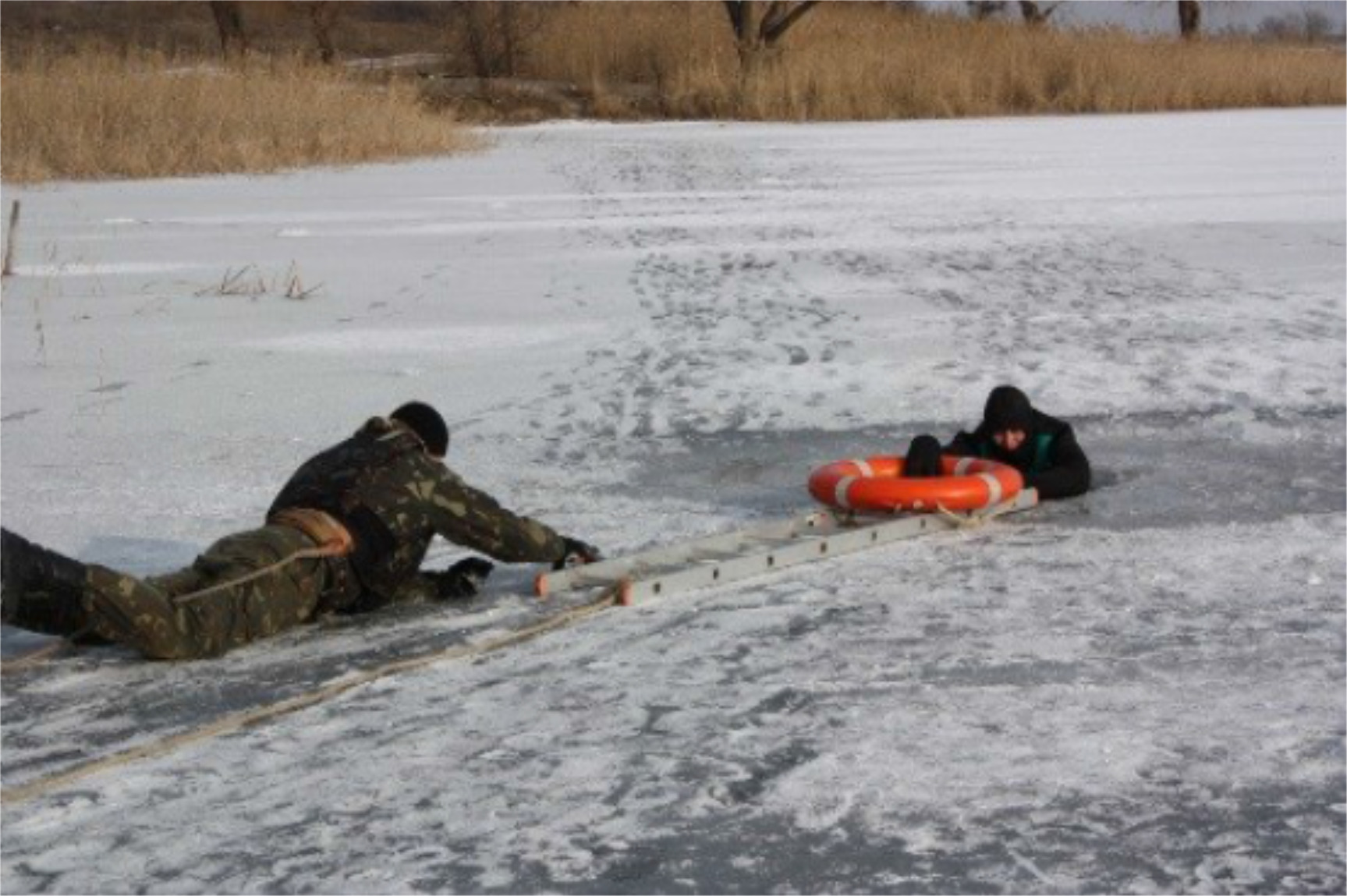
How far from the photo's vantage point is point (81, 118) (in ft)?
65.8

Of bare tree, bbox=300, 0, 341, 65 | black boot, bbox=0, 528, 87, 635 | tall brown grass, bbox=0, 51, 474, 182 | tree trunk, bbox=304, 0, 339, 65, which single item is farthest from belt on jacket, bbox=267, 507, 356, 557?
tree trunk, bbox=304, 0, 339, 65

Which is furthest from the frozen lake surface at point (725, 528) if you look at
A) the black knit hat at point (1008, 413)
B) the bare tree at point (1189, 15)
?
the bare tree at point (1189, 15)

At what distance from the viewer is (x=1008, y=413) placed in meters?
7.57

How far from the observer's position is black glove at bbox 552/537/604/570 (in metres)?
6.41

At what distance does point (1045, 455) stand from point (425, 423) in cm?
248

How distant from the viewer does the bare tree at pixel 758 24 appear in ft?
104

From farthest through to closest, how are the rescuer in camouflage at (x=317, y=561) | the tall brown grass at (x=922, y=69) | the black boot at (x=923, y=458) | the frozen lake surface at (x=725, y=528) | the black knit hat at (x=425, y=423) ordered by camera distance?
the tall brown grass at (x=922, y=69) < the black boot at (x=923, y=458) < the black knit hat at (x=425, y=423) < the rescuer in camouflage at (x=317, y=561) < the frozen lake surface at (x=725, y=528)

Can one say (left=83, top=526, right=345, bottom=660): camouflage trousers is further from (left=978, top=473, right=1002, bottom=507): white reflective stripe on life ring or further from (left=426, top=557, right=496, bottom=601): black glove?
(left=978, top=473, right=1002, bottom=507): white reflective stripe on life ring

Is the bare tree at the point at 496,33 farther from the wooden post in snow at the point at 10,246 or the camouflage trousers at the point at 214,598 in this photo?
the camouflage trousers at the point at 214,598

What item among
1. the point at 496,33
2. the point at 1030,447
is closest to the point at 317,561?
the point at 1030,447

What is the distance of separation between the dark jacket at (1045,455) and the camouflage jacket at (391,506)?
83.6 inches

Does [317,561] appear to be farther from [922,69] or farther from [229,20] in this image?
[229,20]

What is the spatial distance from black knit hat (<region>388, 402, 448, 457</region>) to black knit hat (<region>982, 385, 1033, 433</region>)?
2254mm

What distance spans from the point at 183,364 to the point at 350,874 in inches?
263
